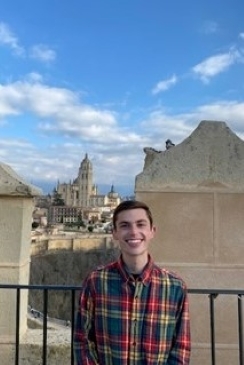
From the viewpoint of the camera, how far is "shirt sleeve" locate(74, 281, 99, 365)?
2.24 meters

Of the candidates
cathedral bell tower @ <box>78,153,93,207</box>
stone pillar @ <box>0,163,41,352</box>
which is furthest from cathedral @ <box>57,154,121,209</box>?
stone pillar @ <box>0,163,41,352</box>

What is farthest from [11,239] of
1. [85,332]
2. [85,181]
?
[85,181]

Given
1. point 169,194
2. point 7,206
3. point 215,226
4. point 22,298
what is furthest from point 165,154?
point 22,298

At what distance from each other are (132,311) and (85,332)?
254 mm

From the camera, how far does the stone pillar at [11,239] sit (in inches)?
150

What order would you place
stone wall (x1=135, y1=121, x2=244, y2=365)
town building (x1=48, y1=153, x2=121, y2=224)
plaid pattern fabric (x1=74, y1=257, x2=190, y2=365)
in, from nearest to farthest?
plaid pattern fabric (x1=74, y1=257, x2=190, y2=365) < stone wall (x1=135, y1=121, x2=244, y2=365) < town building (x1=48, y1=153, x2=121, y2=224)

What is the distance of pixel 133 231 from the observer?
89.5 inches

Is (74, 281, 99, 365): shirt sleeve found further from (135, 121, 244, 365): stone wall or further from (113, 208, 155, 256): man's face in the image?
(135, 121, 244, 365): stone wall

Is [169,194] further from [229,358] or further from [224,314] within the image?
[229,358]

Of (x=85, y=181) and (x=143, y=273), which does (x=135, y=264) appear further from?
(x=85, y=181)

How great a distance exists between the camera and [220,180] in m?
3.81

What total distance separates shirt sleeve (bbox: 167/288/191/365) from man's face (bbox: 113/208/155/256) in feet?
0.98

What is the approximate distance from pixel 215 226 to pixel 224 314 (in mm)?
701

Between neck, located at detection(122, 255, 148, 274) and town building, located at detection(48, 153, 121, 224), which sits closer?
neck, located at detection(122, 255, 148, 274)
